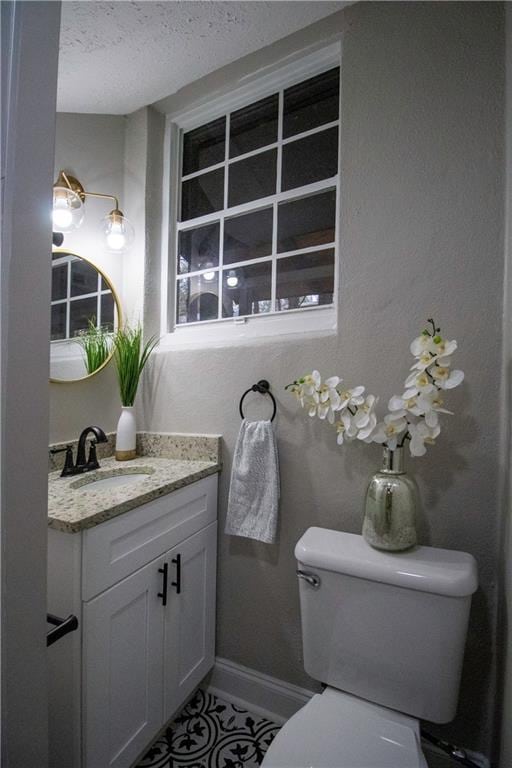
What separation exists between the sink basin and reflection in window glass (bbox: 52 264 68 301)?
754 mm

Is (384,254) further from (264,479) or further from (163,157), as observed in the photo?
(163,157)

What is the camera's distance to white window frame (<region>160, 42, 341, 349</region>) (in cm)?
127

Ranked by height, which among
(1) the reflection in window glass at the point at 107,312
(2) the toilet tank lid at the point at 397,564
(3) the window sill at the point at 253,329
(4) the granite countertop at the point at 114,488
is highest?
(1) the reflection in window glass at the point at 107,312

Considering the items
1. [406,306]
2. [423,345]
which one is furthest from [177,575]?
[406,306]

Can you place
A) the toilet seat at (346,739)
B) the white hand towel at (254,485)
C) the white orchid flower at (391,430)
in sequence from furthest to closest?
1. the white hand towel at (254,485)
2. the white orchid flower at (391,430)
3. the toilet seat at (346,739)

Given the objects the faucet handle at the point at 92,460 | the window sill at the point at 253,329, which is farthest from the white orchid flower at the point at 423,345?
the faucet handle at the point at 92,460

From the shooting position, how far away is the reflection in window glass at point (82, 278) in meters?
1.43

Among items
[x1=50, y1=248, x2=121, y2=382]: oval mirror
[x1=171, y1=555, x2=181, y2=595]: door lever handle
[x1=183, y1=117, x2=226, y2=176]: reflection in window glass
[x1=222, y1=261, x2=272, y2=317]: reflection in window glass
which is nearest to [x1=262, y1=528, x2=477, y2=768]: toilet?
[x1=171, y1=555, x2=181, y2=595]: door lever handle

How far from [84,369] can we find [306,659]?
138 centimetres

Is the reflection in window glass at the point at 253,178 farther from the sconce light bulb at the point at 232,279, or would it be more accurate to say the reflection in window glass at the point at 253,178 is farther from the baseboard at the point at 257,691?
the baseboard at the point at 257,691

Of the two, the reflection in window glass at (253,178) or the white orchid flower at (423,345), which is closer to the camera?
the white orchid flower at (423,345)

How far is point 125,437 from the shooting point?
1.46 m

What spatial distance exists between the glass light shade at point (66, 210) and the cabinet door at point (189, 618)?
52.4 inches

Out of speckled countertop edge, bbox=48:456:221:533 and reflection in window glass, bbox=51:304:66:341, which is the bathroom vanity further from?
reflection in window glass, bbox=51:304:66:341
